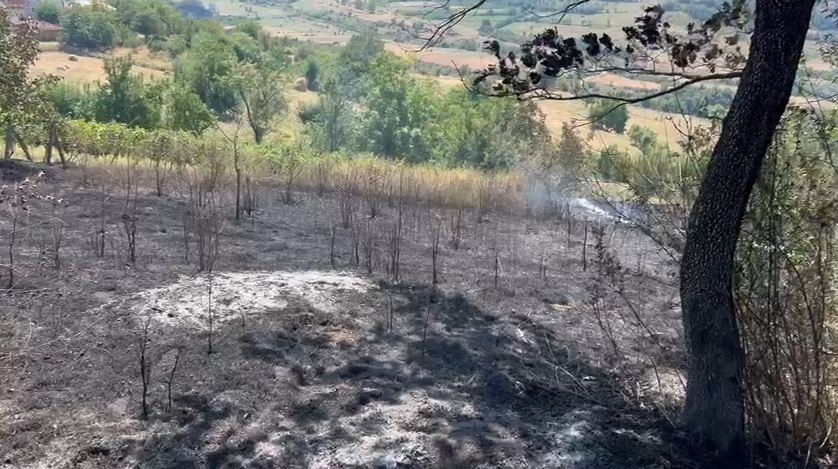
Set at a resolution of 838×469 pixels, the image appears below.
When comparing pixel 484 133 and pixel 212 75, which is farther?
pixel 212 75


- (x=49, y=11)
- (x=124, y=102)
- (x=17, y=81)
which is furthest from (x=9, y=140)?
(x=49, y=11)

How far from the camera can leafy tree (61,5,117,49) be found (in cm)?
5538

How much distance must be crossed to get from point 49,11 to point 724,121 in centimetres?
7129

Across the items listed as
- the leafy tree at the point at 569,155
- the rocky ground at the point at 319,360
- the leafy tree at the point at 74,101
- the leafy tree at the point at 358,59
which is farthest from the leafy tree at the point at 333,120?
the rocky ground at the point at 319,360

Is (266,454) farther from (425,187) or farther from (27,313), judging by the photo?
(425,187)

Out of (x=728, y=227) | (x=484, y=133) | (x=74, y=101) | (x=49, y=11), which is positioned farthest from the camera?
(x=49, y=11)

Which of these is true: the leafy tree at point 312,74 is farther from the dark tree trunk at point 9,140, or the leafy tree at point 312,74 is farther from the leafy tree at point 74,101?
the dark tree trunk at point 9,140

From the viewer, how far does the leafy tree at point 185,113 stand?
83.3 feet

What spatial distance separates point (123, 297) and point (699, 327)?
4.16 metres

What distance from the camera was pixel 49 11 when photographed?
65500mm

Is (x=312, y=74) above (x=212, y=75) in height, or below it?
below

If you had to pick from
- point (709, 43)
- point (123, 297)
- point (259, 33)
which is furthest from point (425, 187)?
point (259, 33)

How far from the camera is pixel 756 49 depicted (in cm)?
382

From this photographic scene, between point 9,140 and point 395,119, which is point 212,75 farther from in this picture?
point 9,140
